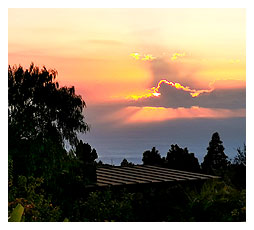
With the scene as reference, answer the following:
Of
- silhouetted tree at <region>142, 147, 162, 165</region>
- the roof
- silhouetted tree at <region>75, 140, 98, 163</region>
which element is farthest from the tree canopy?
silhouetted tree at <region>142, 147, 162, 165</region>

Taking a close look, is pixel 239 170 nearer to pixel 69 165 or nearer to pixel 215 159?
pixel 215 159

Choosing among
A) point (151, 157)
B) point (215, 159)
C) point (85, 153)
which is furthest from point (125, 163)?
point (215, 159)

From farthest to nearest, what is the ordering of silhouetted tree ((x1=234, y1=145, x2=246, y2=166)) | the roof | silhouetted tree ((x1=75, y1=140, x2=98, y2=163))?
the roof, silhouetted tree ((x1=75, y1=140, x2=98, y2=163)), silhouetted tree ((x1=234, y1=145, x2=246, y2=166))

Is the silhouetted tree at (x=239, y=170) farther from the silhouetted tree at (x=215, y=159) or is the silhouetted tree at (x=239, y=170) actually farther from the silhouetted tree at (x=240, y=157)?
the silhouetted tree at (x=215, y=159)

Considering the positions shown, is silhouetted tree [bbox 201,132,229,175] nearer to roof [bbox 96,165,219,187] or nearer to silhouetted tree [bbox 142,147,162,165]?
roof [bbox 96,165,219,187]

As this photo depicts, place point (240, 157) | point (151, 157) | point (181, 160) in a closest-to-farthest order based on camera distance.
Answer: point (240, 157), point (151, 157), point (181, 160)

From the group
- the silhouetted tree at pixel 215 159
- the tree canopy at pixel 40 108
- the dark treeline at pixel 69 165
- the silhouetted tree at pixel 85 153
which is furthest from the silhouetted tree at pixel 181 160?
the tree canopy at pixel 40 108

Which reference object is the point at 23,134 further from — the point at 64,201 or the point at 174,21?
the point at 174,21
